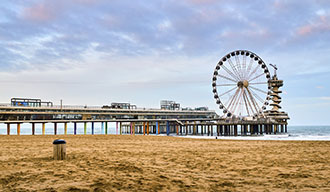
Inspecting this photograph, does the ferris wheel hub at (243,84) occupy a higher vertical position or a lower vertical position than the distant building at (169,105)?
higher

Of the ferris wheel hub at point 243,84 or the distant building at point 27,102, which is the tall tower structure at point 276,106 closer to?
the ferris wheel hub at point 243,84

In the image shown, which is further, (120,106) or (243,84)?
(120,106)

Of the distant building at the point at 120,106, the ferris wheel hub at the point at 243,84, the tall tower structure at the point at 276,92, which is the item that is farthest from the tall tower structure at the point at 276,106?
the distant building at the point at 120,106

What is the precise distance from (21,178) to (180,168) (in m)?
5.25

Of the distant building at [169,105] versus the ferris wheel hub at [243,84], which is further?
the distant building at [169,105]

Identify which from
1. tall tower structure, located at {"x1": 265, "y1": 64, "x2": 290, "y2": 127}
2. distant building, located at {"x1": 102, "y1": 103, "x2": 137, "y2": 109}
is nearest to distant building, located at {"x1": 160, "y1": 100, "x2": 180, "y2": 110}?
distant building, located at {"x1": 102, "y1": 103, "x2": 137, "y2": 109}

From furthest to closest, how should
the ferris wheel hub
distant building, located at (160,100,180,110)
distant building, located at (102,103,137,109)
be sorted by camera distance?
distant building, located at (160,100,180,110) < distant building, located at (102,103,137,109) < the ferris wheel hub

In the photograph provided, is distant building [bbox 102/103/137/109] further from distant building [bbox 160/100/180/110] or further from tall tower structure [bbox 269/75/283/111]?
tall tower structure [bbox 269/75/283/111]

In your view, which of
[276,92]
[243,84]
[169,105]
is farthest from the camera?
[169,105]

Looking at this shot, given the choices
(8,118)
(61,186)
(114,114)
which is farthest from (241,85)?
(61,186)

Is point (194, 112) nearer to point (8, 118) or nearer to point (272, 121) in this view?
point (272, 121)

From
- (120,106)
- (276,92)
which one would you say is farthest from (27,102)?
(276,92)

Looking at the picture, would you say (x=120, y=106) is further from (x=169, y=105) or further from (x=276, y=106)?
(x=276, y=106)

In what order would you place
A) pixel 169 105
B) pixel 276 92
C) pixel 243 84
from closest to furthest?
pixel 243 84 < pixel 276 92 < pixel 169 105
